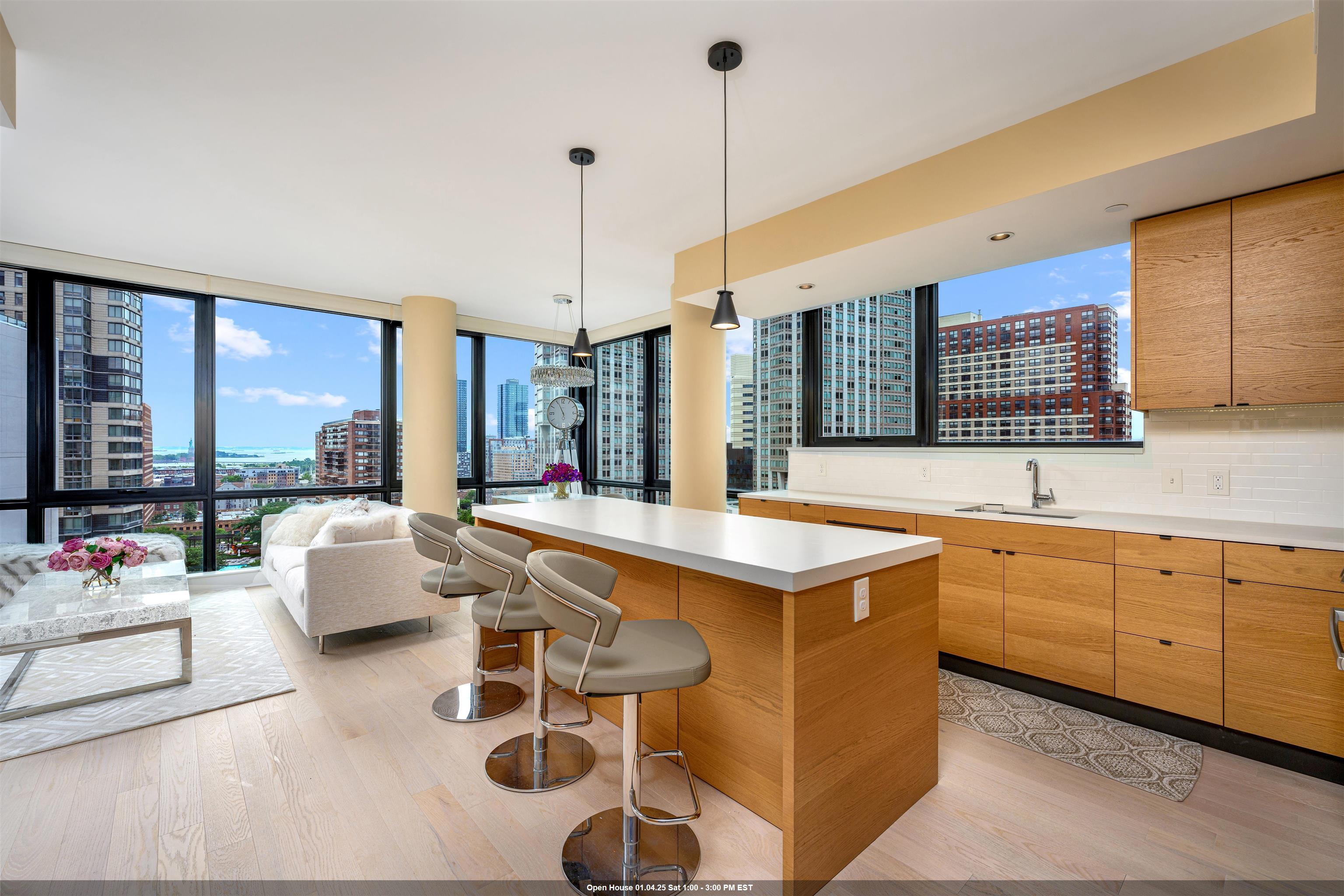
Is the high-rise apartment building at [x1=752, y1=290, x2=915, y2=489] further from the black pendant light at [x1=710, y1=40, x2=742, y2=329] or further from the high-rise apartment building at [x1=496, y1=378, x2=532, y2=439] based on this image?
the high-rise apartment building at [x1=496, y1=378, x2=532, y2=439]

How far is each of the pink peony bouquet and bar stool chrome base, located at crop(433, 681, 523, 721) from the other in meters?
2.11

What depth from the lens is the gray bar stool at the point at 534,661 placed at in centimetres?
199

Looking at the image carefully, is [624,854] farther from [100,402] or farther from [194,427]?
[100,402]

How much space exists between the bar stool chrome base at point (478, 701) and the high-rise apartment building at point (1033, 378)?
3.16m

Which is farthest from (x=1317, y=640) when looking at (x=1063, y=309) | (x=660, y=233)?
(x=660, y=233)

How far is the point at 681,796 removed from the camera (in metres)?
2.00

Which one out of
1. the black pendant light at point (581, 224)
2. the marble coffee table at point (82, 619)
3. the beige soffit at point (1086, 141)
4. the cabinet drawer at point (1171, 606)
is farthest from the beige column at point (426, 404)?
the cabinet drawer at point (1171, 606)

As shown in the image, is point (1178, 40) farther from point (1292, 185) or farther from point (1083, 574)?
point (1083, 574)

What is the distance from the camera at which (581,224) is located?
371 centimetres

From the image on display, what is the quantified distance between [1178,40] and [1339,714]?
2.50 meters

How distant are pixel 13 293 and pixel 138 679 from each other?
3.37m

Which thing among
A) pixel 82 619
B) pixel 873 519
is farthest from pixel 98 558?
pixel 873 519

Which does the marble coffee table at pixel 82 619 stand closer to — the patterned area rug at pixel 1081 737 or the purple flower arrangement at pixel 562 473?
the purple flower arrangement at pixel 562 473

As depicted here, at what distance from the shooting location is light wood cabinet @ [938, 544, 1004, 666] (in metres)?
2.86
